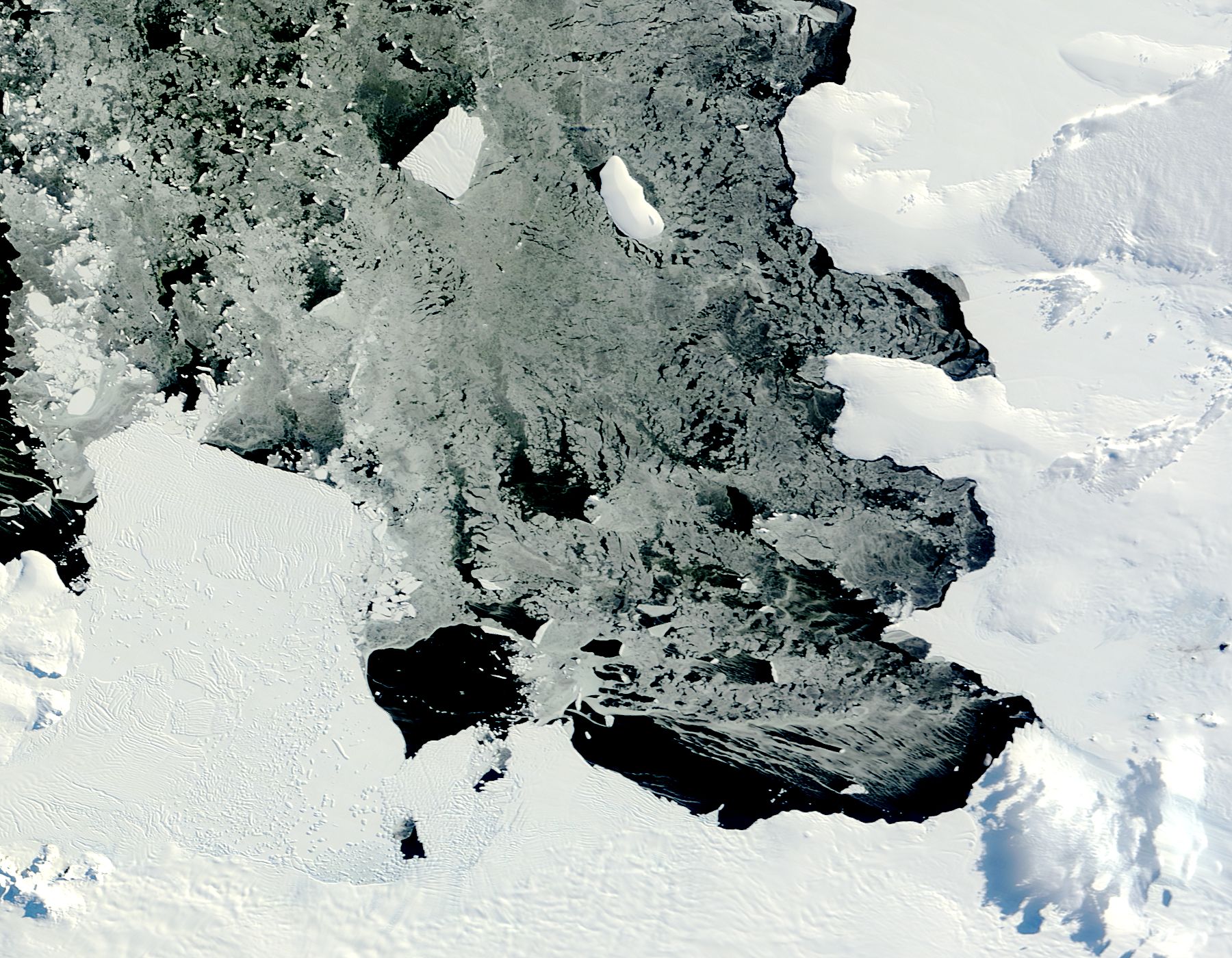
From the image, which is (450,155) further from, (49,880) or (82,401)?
(49,880)

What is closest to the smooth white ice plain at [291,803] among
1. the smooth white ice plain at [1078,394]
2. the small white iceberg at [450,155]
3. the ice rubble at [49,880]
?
the ice rubble at [49,880]

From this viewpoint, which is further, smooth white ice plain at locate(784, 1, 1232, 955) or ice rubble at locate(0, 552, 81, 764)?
ice rubble at locate(0, 552, 81, 764)

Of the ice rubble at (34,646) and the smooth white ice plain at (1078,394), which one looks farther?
the ice rubble at (34,646)

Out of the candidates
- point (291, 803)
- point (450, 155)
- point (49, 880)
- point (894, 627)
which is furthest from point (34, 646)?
point (894, 627)

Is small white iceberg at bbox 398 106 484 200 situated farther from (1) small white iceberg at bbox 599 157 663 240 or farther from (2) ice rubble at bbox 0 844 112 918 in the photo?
(2) ice rubble at bbox 0 844 112 918

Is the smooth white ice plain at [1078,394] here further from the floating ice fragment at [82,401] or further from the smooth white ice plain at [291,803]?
the floating ice fragment at [82,401]

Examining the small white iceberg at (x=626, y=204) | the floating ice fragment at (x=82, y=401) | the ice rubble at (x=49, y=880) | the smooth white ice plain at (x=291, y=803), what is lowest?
the ice rubble at (x=49, y=880)

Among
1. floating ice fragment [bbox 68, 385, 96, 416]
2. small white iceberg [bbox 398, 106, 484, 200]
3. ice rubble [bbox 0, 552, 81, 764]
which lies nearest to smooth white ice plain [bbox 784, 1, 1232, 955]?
small white iceberg [bbox 398, 106, 484, 200]

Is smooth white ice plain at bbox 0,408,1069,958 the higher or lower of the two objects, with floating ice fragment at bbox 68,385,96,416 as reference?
lower
